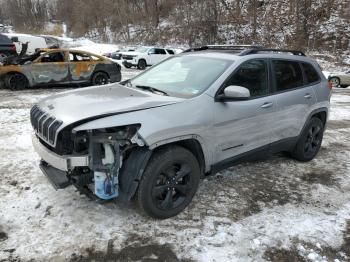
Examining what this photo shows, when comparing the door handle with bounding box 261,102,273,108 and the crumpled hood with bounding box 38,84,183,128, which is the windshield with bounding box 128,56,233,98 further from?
the door handle with bounding box 261,102,273,108

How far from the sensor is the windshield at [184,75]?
4094 mm

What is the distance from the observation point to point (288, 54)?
17.5ft

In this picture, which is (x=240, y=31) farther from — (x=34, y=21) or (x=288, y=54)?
(x=34, y=21)

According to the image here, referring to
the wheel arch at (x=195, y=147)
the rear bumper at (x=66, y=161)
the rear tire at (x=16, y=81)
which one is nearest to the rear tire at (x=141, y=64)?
the rear tire at (x=16, y=81)

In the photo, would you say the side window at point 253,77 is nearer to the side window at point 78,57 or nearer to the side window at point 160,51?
the side window at point 78,57

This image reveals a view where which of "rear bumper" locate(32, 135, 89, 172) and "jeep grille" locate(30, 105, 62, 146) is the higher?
"jeep grille" locate(30, 105, 62, 146)

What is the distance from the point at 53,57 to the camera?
12.0 metres

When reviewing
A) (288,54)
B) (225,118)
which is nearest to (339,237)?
(225,118)

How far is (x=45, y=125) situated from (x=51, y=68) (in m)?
9.16

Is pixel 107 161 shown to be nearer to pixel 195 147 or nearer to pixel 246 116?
pixel 195 147

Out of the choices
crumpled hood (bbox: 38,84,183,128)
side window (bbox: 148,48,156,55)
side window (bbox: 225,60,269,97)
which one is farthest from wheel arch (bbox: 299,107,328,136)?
side window (bbox: 148,48,156,55)

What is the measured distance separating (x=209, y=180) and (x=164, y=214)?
1.25 metres

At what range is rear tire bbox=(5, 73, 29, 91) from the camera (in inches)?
460

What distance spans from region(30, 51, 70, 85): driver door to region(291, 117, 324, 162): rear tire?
899 centimetres
